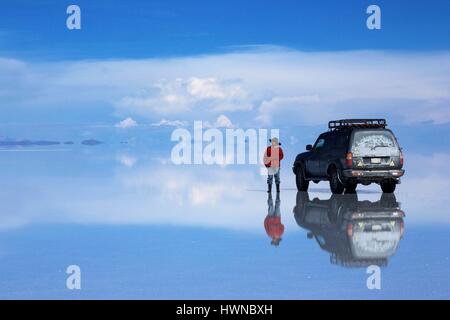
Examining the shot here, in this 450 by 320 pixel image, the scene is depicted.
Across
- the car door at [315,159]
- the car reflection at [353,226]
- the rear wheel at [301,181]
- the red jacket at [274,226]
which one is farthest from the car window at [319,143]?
the red jacket at [274,226]

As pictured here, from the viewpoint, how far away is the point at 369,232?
48.4ft

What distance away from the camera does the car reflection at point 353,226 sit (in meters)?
12.1

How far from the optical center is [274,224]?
16422mm

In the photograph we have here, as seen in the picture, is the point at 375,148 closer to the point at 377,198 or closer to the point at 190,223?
the point at 377,198

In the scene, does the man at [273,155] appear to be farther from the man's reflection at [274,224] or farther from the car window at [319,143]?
the man's reflection at [274,224]

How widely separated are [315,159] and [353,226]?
9.58 metres

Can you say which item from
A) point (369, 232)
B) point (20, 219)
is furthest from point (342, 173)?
point (20, 219)

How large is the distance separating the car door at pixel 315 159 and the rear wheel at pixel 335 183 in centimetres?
97

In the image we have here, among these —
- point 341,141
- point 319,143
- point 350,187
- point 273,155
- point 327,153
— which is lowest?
point 350,187

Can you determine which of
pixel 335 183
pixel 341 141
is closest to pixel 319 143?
pixel 341 141

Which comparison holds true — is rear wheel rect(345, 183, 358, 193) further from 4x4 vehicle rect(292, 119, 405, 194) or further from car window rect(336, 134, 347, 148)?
car window rect(336, 134, 347, 148)

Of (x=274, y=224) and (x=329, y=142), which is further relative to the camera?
(x=329, y=142)

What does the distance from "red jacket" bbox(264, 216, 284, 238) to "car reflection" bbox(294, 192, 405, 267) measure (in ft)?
1.56

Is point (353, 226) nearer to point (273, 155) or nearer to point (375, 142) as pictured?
point (375, 142)
